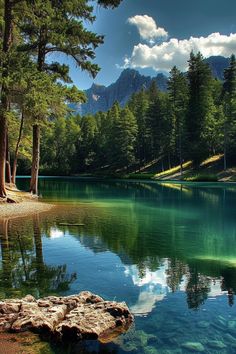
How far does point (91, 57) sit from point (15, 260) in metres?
22.6

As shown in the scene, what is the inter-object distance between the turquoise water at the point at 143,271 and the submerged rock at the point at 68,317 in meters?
0.30

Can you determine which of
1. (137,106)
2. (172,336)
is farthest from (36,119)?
(137,106)

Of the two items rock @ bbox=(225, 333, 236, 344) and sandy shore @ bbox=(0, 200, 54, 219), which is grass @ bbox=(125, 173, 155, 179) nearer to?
sandy shore @ bbox=(0, 200, 54, 219)

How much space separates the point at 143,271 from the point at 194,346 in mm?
5822

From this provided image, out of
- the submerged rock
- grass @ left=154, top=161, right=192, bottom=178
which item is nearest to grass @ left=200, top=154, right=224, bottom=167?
grass @ left=154, top=161, right=192, bottom=178

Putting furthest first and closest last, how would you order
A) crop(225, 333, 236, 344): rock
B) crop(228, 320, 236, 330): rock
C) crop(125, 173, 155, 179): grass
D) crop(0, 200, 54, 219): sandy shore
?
1. crop(125, 173, 155, 179): grass
2. crop(0, 200, 54, 219): sandy shore
3. crop(228, 320, 236, 330): rock
4. crop(225, 333, 236, 344): rock

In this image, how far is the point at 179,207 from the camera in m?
35.6

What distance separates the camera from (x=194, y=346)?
8094mm

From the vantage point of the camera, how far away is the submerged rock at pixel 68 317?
8.11 m

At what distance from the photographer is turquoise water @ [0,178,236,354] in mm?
8578

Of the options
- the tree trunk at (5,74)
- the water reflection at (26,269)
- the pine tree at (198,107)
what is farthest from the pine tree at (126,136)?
the water reflection at (26,269)

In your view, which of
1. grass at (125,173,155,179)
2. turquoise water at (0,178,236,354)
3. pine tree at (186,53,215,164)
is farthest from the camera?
grass at (125,173,155,179)

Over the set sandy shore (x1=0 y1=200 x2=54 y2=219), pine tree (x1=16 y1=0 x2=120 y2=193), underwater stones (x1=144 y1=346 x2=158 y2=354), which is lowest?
underwater stones (x1=144 y1=346 x2=158 y2=354)

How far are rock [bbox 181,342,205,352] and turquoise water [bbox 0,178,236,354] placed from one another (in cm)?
2
